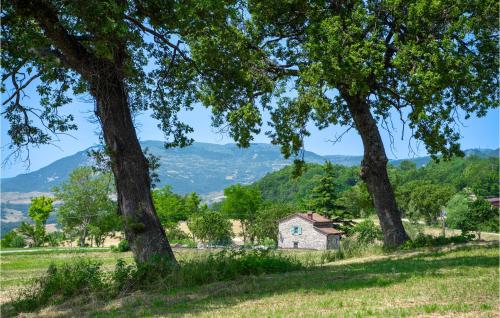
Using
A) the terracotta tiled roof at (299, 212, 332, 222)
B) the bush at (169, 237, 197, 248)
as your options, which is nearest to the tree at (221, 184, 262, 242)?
the terracotta tiled roof at (299, 212, 332, 222)

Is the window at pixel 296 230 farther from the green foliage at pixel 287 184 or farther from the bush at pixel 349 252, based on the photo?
the green foliage at pixel 287 184

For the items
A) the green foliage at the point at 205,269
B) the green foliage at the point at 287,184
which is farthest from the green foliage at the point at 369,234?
the green foliage at the point at 287,184

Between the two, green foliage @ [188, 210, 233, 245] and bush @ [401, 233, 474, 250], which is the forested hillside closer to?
green foliage @ [188, 210, 233, 245]

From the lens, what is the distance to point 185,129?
14898mm

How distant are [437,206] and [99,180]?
67006 mm

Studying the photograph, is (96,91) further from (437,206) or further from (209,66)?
(437,206)

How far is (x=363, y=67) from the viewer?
54.4 ft

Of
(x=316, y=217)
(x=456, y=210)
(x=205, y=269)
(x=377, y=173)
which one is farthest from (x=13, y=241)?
(x=456, y=210)

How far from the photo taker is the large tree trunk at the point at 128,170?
11.9 metres

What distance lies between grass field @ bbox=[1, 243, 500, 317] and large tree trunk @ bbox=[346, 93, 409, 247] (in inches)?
293

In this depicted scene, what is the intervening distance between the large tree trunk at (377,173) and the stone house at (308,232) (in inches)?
2022

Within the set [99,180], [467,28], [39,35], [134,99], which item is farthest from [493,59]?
[99,180]

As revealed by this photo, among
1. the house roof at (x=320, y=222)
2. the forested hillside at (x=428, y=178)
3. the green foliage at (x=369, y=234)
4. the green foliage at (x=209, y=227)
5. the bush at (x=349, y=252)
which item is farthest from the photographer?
the forested hillside at (x=428, y=178)

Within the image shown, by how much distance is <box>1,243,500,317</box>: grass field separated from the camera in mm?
6891
